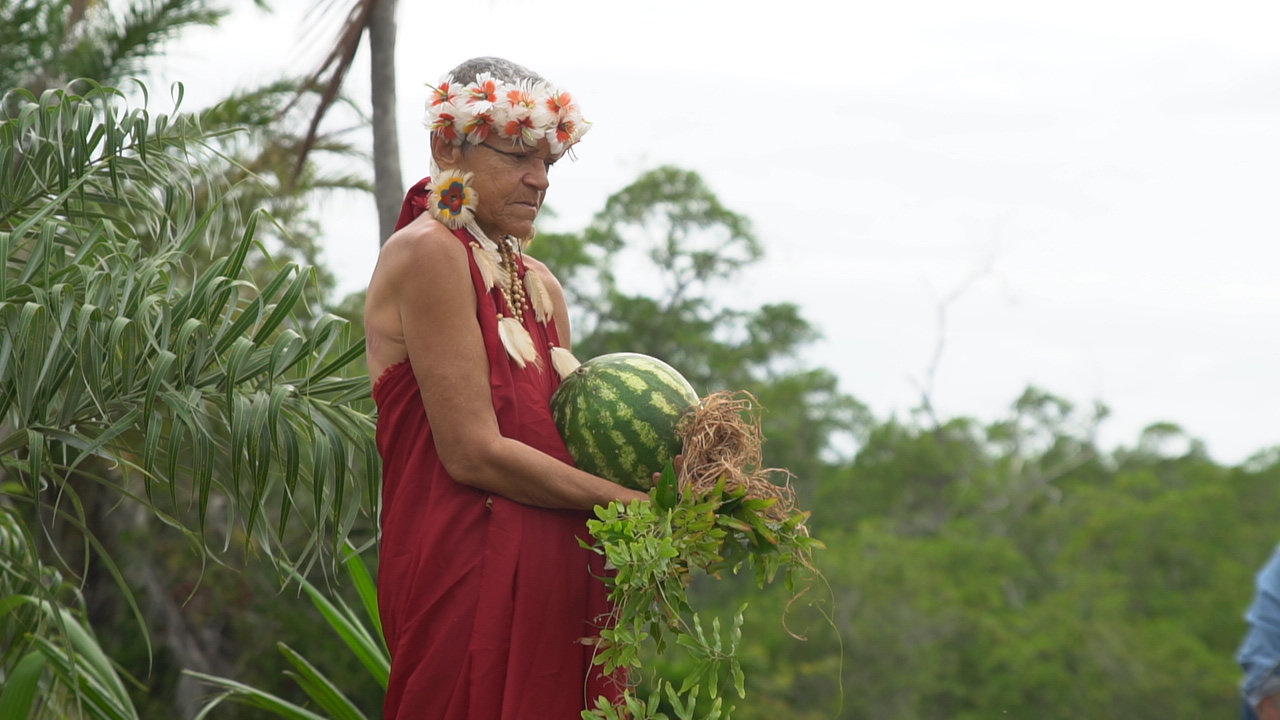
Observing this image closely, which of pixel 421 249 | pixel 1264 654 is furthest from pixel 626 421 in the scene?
pixel 1264 654

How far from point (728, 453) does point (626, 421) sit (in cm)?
22

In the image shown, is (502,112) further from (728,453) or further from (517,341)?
(728,453)

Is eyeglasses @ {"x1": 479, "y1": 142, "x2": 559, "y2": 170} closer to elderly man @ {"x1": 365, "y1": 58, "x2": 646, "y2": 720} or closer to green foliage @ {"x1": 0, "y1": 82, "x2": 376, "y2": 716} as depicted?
elderly man @ {"x1": 365, "y1": 58, "x2": 646, "y2": 720}

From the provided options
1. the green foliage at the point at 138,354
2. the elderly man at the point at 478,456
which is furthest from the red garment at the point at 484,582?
the green foliage at the point at 138,354

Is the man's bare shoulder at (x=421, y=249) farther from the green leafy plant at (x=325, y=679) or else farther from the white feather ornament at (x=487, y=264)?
the green leafy plant at (x=325, y=679)

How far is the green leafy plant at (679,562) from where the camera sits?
96.3 inches

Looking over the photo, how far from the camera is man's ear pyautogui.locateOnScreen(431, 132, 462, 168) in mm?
2807

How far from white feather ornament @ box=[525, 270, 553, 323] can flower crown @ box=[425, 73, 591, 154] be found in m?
0.32

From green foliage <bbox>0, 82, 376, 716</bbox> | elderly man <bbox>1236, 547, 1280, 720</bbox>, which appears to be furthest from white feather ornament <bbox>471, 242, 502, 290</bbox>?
elderly man <bbox>1236, 547, 1280, 720</bbox>

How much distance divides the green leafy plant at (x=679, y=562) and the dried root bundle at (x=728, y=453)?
0.09ft

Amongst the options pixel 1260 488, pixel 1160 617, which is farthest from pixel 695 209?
pixel 1260 488

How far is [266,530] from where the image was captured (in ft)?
10.9

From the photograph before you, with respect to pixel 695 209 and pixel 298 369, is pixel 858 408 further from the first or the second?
pixel 298 369

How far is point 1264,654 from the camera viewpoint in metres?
3.72
